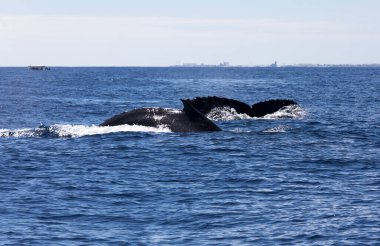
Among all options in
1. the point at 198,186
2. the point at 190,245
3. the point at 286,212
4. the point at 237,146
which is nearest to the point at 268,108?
the point at 237,146

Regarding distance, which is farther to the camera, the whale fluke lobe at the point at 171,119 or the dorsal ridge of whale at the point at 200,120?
the whale fluke lobe at the point at 171,119

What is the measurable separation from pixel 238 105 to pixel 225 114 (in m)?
0.91

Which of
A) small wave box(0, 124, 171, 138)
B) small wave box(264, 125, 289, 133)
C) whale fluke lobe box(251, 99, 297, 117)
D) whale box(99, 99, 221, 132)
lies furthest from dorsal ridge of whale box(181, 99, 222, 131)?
whale fluke lobe box(251, 99, 297, 117)

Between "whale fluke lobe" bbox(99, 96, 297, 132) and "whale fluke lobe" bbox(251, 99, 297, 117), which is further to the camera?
"whale fluke lobe" bbox(251, 99, 297, 117)

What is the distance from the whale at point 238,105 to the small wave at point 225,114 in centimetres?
15

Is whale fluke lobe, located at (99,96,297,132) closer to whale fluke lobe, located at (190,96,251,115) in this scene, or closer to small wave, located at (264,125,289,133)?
small wave, located at (264,125,289,133)

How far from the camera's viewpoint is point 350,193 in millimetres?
17406

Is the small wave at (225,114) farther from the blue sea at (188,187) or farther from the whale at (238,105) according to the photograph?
the blue sea at (188,187)

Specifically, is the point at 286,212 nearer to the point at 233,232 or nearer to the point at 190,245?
the point at 233,232

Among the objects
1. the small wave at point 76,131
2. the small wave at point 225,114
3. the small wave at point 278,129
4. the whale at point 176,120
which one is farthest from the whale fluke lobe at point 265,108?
the small wave at point 76,131

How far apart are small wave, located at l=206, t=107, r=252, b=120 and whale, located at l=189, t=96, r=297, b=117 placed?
151mm

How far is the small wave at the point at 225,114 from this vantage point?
3662 centimetres

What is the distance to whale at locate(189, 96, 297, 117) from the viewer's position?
3650 cm

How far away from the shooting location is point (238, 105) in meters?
37.1
